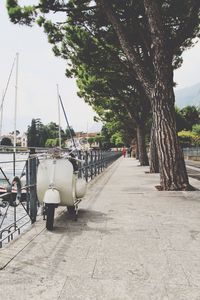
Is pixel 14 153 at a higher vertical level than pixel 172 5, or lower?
lower

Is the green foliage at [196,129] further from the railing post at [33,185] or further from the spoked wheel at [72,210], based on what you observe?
the railing post at [33,185]

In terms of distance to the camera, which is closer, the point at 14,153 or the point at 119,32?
the point at 14,153

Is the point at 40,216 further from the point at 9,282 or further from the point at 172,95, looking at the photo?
the point at 172,95

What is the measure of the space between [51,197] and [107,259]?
1680mm

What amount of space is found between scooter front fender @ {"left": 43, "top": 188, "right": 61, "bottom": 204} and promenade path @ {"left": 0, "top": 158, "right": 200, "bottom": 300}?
407 mm

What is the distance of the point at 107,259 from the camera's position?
384 cm

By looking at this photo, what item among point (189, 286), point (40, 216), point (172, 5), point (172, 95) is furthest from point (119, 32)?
point (189, 286)

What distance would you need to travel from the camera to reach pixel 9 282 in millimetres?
3166

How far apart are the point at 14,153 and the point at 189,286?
282 centimetres

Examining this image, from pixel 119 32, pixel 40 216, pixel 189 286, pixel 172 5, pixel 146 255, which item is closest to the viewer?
pixel 189 286

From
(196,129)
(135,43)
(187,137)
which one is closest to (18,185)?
(135,43)

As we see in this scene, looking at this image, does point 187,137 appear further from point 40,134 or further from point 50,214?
point 40,134

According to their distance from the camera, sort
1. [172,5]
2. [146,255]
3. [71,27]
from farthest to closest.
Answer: [71,27] → [172,5] → [146,255]

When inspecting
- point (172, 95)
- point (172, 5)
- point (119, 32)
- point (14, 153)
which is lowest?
point (14, 153)
